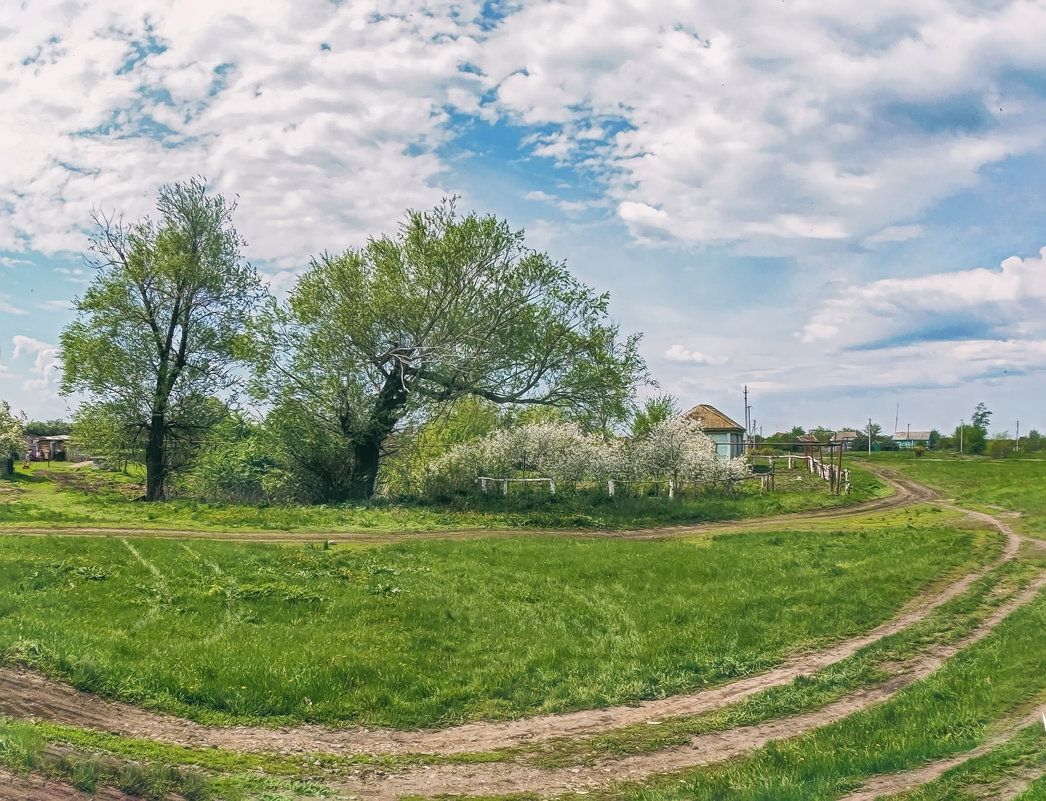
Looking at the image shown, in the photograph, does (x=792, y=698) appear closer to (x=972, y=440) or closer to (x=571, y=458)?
(x=571, y=458)

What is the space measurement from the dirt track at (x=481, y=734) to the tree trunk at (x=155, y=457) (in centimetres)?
2849

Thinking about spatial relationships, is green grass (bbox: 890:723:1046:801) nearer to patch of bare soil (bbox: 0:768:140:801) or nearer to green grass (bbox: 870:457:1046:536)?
patch of bare soil (bbox: 0:768:140:801)

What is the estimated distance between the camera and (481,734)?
962 cm

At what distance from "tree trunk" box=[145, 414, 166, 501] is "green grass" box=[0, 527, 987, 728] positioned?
18883mm

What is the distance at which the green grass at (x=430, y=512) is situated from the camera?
24047 mm

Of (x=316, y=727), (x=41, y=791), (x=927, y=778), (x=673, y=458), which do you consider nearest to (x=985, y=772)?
(x=927, y=778)

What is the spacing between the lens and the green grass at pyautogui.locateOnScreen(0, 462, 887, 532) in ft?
78.9

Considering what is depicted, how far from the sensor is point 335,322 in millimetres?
32906

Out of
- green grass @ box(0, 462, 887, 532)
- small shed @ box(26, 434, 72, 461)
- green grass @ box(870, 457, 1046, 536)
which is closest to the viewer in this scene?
green grass @ box(0, 462, 887, 532)

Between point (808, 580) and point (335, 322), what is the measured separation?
2225cm

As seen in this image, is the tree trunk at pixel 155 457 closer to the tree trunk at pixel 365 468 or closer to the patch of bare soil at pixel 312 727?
the tree trunk at pixel 365 468

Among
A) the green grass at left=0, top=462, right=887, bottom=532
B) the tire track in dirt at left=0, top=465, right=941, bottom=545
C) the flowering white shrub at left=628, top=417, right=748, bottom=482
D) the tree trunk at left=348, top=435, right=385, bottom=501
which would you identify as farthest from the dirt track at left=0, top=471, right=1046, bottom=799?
the tree trunk at left=348, top=435, right=385, bottom=501

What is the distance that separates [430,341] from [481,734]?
24.6 meters

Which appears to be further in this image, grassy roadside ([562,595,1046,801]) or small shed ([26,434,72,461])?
small shed ([26,434,72,461])
